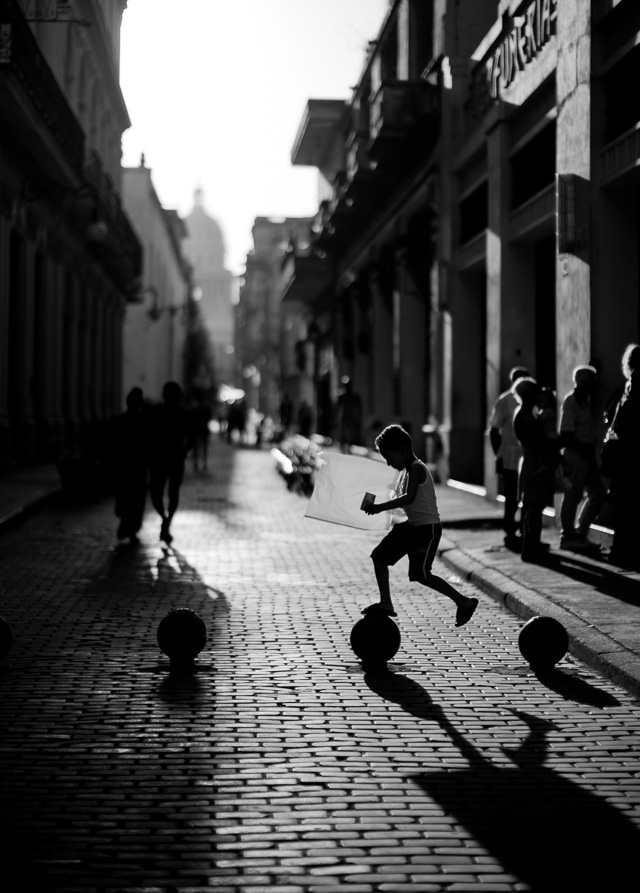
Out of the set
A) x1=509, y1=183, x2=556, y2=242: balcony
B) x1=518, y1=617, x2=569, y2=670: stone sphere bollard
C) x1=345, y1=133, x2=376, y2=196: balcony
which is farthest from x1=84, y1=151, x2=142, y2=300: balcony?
A: x1=518, y1=617, x2=569, y2=670: stone sphere bollard

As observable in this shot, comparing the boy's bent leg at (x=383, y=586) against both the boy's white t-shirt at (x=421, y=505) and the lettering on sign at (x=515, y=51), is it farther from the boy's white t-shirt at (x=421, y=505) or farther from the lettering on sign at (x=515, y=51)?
the lettering on sign at (x=515, y=51)

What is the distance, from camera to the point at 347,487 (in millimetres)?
7891

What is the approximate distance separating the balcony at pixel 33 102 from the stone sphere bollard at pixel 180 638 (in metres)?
13.1

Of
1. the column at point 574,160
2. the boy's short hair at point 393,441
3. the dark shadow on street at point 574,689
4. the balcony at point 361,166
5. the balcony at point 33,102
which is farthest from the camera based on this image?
the balcony at point 361,166

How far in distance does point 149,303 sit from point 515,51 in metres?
48.6

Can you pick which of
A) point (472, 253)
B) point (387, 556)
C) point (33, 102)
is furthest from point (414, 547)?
point (33, 102)

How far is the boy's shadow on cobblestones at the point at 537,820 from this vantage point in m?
3.96

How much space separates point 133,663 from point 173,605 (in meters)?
2.19

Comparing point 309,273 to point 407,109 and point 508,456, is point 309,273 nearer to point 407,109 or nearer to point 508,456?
point 407,109

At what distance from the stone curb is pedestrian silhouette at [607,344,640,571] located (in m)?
1.13

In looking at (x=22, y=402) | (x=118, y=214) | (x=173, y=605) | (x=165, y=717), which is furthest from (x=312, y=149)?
(x=165, y=717)

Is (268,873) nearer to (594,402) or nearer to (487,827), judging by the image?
(487,827)

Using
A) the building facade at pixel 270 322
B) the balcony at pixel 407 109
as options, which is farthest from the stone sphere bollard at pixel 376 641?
the building facade at pixel 270 322

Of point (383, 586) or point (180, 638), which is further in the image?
point (383, 586)
